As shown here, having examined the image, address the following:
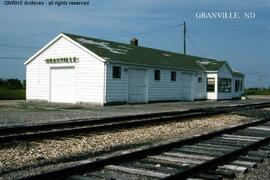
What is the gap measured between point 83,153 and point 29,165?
159 cm

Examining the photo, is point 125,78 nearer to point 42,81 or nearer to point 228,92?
point 42,81

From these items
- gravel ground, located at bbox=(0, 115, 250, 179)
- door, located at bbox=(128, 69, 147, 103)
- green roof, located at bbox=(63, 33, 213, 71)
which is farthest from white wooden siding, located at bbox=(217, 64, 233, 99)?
gravel ground, located at bbox=(0, 115, 250, 179)

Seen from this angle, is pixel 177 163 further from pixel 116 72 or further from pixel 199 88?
pixel 199 88

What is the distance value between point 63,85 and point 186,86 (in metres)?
12.0

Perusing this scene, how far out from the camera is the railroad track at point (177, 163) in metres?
6.33

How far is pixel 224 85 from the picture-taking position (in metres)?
44.7

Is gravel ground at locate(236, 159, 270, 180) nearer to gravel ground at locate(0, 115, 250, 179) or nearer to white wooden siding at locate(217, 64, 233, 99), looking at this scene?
gravel ground at locate(0, 115, 250, 179)

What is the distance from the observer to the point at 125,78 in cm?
2934

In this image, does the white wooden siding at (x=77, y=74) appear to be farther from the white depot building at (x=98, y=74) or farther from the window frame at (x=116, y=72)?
the window frame at (x=116, y=72)

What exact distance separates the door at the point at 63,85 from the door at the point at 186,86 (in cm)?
1103

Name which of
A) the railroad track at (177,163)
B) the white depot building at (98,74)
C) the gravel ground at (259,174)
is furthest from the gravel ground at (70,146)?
the white depot building at (98,74)

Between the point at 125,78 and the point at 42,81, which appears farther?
the point at 42,81

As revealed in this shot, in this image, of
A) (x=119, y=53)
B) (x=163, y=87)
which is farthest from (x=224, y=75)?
(x=119, y=53)

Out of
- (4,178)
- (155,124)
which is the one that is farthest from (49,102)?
(4,178)
